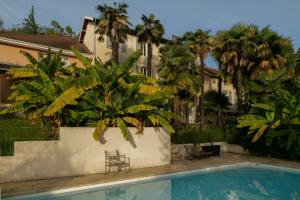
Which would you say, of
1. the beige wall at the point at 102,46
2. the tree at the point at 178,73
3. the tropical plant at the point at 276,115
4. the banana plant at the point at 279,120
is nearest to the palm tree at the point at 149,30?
the beige wall at the point at 102,46

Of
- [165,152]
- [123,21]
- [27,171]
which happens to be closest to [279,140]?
[165,152]

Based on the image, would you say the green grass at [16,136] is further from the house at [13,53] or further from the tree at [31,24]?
the tree at [31,24]

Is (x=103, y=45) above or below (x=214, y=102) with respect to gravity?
above

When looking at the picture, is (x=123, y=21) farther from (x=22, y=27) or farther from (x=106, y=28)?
(x=22, y=27)

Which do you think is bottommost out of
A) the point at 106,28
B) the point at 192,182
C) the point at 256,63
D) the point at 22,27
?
the point at 192,182

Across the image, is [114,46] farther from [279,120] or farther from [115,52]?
[279,120]

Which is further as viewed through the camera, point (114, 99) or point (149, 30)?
point (149, 30)

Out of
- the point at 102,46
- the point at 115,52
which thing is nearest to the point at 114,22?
the point at 115,52

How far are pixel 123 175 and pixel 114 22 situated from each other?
17.8m

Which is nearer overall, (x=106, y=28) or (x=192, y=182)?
(x=192, y=182)

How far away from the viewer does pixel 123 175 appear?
1491 centimetres

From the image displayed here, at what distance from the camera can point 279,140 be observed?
1998 cm

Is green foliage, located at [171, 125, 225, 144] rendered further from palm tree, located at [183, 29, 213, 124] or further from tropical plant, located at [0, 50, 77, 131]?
palm tree, located at [183, 29, 213, 124]

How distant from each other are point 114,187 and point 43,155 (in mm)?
3450
